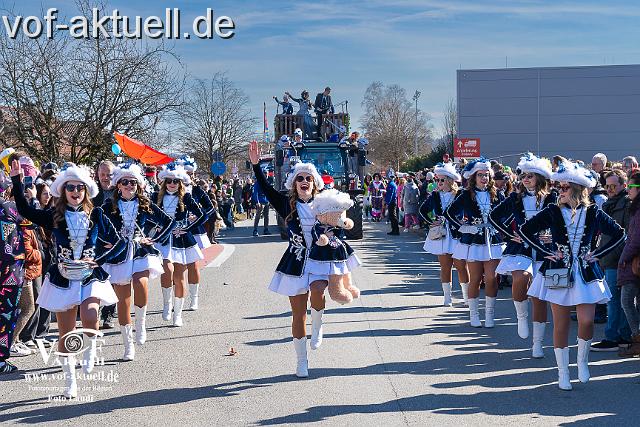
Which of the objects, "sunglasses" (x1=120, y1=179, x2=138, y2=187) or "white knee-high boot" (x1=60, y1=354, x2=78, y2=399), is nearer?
"white knee-high boot" (x1=60, y1=354, x2=78, y2=399)

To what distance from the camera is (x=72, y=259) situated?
7633 mm

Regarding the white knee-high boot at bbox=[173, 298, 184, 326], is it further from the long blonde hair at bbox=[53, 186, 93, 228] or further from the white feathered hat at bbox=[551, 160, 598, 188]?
the white feathered hat at bbox=[551, 160, 598, 188]

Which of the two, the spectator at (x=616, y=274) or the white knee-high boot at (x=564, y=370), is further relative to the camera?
the spectator at (x=616, y=274)

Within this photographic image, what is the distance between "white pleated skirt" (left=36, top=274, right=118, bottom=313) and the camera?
7469mm

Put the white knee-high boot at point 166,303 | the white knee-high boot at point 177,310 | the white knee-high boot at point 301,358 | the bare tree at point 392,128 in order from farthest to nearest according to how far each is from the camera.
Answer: the bare tree at point 392,128, the white knee-high boot at point 166,303, the white knee-high boot at point 177,310, the white knee-high boot at point 301,358

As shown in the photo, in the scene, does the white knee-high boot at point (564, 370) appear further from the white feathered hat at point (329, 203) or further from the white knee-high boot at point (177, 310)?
the white knee-high boot at point (177, 310)

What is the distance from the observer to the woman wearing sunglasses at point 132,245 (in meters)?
8.99

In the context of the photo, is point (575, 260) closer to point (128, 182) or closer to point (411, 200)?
point (128, 182)

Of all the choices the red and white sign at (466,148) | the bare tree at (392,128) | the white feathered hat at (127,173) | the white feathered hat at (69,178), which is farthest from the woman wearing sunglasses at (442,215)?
the bare tree at (392,128)

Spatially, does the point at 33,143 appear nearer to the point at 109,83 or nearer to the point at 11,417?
the point at 109,83

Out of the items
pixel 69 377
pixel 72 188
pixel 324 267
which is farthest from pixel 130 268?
pixel 324 267

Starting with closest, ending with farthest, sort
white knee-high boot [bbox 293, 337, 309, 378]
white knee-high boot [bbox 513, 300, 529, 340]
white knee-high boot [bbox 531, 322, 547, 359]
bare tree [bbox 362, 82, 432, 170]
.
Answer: white knee-high boot [bbox 293, 337, 309, 378]
white knee-high boot [bbox 531, 322, 547, 359]
white knee-high boot [bbox 513, 300, 529, 340]
bare tree [bbox 362, 82, 432, 170]

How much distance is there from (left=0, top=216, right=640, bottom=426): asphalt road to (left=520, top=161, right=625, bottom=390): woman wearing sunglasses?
435mm

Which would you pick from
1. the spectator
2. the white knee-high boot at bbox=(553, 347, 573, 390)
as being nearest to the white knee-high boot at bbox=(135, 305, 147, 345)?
the white knee-high boot at bbox=(553, 347, 573, 390)
